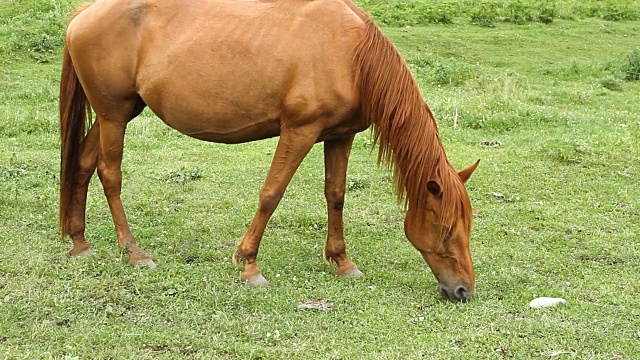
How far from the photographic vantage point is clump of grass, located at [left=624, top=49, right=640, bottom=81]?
49.0ft

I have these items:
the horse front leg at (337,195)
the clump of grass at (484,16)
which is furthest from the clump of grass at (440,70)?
the horse front leg at (337,195)

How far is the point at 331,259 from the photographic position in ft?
19.5

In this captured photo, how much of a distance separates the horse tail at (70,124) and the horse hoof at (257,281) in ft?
5.54

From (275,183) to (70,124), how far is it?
1.78 meters

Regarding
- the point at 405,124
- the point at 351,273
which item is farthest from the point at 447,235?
the point at 351,273

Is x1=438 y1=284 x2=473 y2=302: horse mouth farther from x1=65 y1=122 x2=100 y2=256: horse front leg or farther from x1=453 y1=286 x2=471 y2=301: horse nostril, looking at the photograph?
x1=65 y1=122 x2=100 y2=256: horse front leg

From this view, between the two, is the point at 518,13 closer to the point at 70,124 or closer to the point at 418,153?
the point at 418,153

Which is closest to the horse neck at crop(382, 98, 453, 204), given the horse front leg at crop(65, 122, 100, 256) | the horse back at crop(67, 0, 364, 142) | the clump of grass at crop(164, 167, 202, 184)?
the horse back at crop(67, 0, 364, 142)

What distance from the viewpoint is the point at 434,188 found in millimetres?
5102

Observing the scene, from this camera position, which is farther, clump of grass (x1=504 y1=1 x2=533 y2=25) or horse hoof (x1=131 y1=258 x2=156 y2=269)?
clump of grass (x1=504 y1=1 x2=533 y2=25)

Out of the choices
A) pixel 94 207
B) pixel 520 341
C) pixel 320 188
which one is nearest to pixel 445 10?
pixel 320 188

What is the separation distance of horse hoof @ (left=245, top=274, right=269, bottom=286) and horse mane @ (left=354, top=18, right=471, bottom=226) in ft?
3.99

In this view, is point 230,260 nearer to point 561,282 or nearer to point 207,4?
point 207,4

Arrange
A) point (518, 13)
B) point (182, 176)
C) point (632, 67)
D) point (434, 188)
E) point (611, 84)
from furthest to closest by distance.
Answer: point (518, 13) < point (632, 67) < point (611, 84) < point (182, 176) < point (434, 188)
